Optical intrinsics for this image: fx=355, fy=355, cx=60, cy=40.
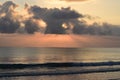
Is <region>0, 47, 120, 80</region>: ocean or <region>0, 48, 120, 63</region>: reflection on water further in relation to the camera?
<region>0, 48, 120, 63</region>: reflection on water

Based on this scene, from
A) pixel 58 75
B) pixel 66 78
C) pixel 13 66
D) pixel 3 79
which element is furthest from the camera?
pixel 13 66

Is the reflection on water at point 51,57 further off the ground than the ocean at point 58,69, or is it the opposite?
the ocean at point 58,69

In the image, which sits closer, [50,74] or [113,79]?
[113,79]

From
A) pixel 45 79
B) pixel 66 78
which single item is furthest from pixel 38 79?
pixel 66 78

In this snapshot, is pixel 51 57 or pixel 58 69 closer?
pixel 58 69

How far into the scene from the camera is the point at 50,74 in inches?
1251

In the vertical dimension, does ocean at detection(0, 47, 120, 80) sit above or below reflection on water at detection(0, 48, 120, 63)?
above

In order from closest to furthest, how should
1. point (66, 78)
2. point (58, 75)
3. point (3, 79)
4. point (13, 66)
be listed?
point (3, 79)
point (66, 78)
point (58, 75)
point (13, 66)

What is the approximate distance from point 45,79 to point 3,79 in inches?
130

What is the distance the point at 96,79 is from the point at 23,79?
19.3ft

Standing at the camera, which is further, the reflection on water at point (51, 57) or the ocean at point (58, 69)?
the reflection on water at point (51, 57)

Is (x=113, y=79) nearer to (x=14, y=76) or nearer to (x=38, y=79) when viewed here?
(x=38, y=79)

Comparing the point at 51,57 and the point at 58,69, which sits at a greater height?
the point at 58,69

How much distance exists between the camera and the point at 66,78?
29422 mm
